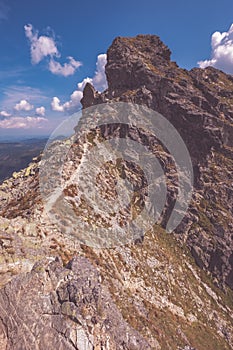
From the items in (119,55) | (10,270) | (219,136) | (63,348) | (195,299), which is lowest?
(195,299)

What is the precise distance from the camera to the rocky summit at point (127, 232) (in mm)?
20953

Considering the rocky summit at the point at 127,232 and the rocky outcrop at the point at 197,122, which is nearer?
the rocky summit at the point at 127,232

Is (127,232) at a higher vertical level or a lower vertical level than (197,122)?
lower

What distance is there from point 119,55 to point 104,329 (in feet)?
268

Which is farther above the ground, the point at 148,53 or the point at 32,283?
the point at 148,53

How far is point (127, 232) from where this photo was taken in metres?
48.0

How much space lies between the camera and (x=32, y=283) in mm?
21672

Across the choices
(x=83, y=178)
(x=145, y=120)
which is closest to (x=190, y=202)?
(x=145, y=120)

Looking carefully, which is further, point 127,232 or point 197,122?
point 197,122

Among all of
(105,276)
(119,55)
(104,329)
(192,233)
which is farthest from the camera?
(119,55)

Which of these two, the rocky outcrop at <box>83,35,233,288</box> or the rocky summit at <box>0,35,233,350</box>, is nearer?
A: the rocky summit at <box>0,35,233,350</box>

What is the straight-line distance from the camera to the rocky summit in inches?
825

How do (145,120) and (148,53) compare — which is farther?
(148,53)

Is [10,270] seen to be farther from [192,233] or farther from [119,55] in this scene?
[119,55]
